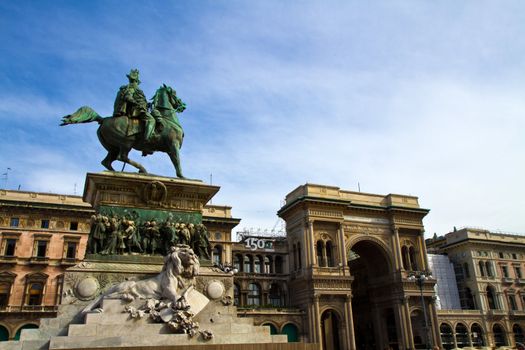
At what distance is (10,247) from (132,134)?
36748 millimetres

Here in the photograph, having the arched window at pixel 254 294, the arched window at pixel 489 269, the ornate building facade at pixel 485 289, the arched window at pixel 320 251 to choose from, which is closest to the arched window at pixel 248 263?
the arched window at pixel 254 294

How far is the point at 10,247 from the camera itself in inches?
1727

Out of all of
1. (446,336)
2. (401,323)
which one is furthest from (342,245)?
(446,336)

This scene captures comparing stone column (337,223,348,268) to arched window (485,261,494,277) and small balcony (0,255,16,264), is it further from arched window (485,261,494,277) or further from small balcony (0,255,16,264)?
small balcony (0,255,16,264)

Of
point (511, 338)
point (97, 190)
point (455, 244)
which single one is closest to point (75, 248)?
point (97, 190)

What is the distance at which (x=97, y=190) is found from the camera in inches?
503

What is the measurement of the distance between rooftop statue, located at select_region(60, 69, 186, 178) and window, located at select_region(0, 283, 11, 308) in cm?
3508

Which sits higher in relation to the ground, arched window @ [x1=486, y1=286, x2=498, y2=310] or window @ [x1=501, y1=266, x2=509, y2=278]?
window @ [x1=501, y1=266, x2=509, y2=278]

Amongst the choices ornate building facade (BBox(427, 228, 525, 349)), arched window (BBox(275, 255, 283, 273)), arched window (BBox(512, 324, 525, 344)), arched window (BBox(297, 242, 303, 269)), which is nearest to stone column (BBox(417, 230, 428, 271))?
ornate building facade (BBox(427, 228, 525, 349))

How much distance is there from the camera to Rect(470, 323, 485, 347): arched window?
5628cm

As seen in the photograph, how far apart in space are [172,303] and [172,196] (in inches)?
144

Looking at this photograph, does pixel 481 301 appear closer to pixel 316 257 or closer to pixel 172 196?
pixel 316 257

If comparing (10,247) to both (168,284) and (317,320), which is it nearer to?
(317,320)

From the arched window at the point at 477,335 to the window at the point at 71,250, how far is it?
149 feet
